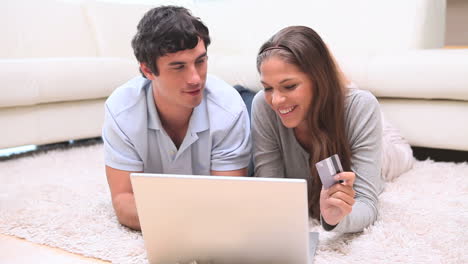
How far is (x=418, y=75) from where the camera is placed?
1.76 meters

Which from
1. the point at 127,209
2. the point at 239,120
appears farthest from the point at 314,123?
the point at 127,209

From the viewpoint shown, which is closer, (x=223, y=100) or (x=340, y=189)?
(x=340, y=189)

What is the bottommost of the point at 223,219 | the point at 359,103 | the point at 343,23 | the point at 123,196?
the point at 123,196

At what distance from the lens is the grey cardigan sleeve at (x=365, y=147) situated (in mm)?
1197

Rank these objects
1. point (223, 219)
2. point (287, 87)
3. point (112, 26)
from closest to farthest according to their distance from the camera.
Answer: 1. point (223, 219)
2. point (287, 87)
3. point (112, 26)

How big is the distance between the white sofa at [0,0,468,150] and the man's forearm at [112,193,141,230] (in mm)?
1011

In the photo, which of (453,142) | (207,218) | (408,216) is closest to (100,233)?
(207,218)

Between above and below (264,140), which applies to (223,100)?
above

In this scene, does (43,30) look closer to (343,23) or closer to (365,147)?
(343,23)

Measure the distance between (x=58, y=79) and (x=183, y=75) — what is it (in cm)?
122

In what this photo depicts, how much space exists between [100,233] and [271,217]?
24.0 inches

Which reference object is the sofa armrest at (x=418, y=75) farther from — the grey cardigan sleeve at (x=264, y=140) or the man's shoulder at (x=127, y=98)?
the man's shoulder at (x=127, y=98)

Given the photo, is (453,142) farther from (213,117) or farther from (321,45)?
(213,117)

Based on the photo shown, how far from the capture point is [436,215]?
1.28 m
